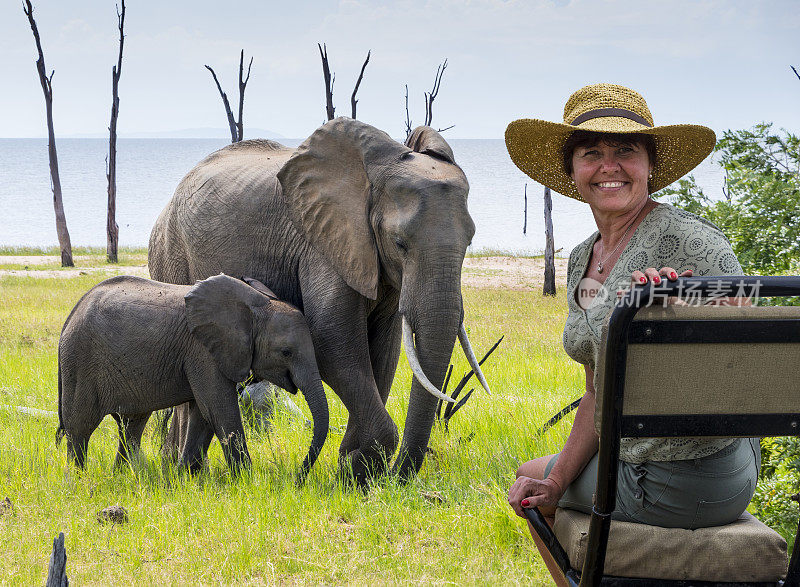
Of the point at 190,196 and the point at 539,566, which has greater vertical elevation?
the point at 190,196

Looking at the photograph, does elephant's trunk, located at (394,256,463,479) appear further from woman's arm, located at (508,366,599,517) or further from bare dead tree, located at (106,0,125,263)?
bare dead tree, located at (106,0,125,263)

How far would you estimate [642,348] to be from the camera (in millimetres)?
1938

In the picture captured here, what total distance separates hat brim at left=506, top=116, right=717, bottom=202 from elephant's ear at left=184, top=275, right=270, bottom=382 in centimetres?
206

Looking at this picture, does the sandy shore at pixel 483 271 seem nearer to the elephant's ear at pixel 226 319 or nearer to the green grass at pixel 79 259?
the green grass at pixel 79 259

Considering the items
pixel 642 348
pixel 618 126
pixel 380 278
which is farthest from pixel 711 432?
pixel 380 278

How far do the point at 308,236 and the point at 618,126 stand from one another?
2.59m

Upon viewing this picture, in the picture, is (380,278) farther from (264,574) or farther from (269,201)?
(264,574)

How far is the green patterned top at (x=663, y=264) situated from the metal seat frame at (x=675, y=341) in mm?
368

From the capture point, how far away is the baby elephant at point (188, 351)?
15.6 feet

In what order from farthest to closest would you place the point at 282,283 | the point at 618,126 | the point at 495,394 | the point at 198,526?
1. the point at 495,394
2. the point at 282,283
3. the point at 198,526
4. the point at 618,126

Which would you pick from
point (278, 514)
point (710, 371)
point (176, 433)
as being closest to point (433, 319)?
point (278, 514)

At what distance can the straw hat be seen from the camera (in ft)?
8.96

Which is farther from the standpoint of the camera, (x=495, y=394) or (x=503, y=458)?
(x=495, y=394)

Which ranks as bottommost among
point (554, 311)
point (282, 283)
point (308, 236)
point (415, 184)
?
point (554, 311)
